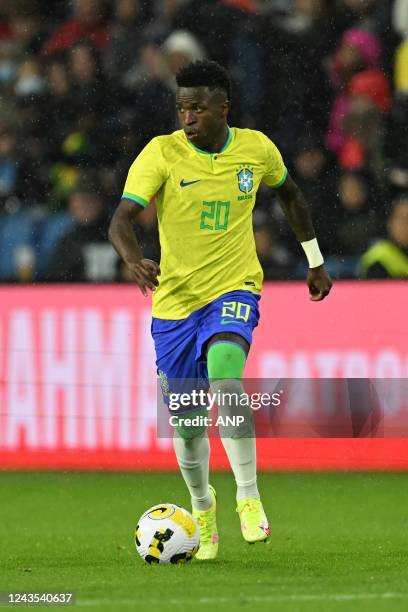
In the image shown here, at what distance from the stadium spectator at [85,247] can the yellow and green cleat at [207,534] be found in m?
4.36

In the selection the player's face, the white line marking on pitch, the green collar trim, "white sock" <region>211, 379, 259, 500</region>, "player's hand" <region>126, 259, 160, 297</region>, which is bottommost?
the white line marking on pitch

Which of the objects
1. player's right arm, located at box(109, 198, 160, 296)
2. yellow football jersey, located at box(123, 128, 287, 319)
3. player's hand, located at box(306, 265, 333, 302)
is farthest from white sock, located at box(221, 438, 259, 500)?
player's hand, located at box(306, 265, 333, 302)

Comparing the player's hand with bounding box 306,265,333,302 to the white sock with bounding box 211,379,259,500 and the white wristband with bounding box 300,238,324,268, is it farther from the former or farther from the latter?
the white sock with bounding box 211,379,259,500

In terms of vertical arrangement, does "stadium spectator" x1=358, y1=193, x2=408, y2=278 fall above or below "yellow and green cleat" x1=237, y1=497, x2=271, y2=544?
above

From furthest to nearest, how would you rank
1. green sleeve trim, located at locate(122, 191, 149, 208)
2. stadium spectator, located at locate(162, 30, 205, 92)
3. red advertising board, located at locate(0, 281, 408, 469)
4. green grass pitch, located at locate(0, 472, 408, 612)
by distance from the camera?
stadium spectator, located at locate(162, 30, 205, 92) < red advertising board, located at locate(0, 281, 408, 469) < green sleeve trim, located at locate(122, 191, 149, 208) < green grass pitch, located at locate(0, 472, 408, 612)

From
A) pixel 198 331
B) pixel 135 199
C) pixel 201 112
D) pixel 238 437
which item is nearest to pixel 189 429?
pixel 238 437

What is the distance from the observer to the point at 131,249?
6570mm

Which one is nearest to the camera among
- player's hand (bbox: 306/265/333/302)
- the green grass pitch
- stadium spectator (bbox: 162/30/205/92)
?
the green grass pitch

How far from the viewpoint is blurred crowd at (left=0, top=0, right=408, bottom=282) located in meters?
11.2

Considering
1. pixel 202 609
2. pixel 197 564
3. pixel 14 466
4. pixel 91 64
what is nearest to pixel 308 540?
pixel 197 564

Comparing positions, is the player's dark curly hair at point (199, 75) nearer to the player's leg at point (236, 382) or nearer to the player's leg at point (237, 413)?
the player's leg at point (236, 382)

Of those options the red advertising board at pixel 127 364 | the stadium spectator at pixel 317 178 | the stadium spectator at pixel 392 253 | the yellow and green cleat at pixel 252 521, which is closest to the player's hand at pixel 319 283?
the yellow and green cleat at pixel 252 521

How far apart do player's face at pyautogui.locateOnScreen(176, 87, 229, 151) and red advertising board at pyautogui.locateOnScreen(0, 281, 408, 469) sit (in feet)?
11.8

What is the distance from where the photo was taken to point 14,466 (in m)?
10.5
